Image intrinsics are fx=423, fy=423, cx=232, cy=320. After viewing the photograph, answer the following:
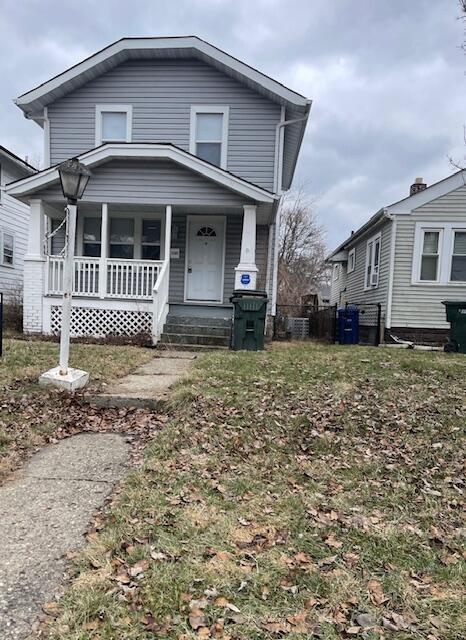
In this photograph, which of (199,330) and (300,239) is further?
(300,239)

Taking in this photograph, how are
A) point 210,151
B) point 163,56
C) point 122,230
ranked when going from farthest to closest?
point 122,230, point 210,151, point 163,56

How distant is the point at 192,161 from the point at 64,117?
496cm

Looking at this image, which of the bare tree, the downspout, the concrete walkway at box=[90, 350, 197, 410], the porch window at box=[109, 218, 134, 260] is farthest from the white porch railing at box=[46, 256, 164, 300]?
the bare tree

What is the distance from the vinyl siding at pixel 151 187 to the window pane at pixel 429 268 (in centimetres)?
575

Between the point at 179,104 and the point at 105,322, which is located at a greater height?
the point at 179,104

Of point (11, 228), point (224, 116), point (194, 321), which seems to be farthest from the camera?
Result: point (11, 228)

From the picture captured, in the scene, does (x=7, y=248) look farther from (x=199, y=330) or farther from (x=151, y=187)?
(x=199, y=330)

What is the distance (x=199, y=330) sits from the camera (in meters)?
9.68

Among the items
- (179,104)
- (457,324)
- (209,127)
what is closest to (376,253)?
(457,324)

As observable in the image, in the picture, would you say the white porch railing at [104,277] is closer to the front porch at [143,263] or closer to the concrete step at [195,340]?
the front porch at [143,263]

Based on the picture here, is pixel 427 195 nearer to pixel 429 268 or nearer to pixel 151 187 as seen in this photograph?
pixel 429 268

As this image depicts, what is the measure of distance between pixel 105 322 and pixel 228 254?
151 inches

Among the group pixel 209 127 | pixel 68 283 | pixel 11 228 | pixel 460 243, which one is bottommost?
pixel 68 283

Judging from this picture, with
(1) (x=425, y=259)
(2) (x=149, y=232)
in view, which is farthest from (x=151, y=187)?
(1) (x=425, y=259)
